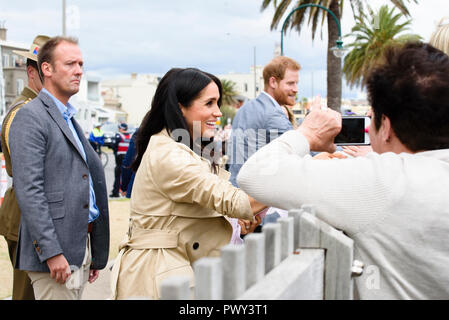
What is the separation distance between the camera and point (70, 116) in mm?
3027

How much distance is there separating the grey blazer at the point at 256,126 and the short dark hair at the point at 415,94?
2.59 m

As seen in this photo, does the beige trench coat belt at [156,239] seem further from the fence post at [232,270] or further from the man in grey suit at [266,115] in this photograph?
the man in grey suit at [266,115]

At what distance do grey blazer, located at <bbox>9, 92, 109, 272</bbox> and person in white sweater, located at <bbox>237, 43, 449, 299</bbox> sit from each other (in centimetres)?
147

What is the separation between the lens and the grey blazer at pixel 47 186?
2576 mm

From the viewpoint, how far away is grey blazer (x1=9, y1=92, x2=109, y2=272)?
258cm

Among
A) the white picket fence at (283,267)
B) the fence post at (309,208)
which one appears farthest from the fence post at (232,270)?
the fence post at (309,208)

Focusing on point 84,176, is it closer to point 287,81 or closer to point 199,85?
point 199,85

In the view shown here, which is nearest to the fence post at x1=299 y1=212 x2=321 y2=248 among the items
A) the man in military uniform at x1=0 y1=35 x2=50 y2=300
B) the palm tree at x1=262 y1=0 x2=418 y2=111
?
the man in military uniform at x1=0 y1=35 x2=50 y2=300

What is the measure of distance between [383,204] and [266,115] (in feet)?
9.56

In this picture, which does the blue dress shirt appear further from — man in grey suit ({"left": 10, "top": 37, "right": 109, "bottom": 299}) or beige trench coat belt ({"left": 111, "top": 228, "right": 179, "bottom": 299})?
beige trench coat belt ({"left": 111, "top": 228, "right": 179, "bottom": 299})

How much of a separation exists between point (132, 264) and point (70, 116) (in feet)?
3.95

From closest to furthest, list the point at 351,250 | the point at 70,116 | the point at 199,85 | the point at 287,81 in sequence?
the point at 351,250
the point at 199,85
the point at 70,116
the point at 287,81

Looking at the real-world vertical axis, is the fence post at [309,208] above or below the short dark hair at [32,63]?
below
